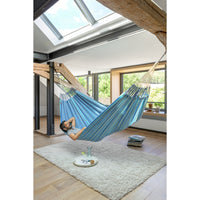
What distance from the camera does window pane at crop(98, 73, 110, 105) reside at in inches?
199

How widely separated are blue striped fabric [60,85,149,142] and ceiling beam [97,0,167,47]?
797mm

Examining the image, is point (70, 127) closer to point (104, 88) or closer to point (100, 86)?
point (104, 88)

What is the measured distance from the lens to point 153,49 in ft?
9.18

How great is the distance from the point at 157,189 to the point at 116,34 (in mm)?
2026

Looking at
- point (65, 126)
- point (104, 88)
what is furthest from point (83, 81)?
point (65, 126)

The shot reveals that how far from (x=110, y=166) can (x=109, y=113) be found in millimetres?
684

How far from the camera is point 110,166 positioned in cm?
198

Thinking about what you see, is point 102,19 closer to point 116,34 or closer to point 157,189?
point 116,34

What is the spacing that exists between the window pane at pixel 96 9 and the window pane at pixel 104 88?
101 inches

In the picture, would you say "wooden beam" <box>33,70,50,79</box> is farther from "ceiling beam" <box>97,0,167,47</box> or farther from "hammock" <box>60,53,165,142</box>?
"ceiling beam" <box>97,0,167,47</box>

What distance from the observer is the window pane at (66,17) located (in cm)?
278

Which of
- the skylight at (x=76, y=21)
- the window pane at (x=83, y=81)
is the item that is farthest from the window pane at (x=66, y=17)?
the window pane at (x=83, y=81)
